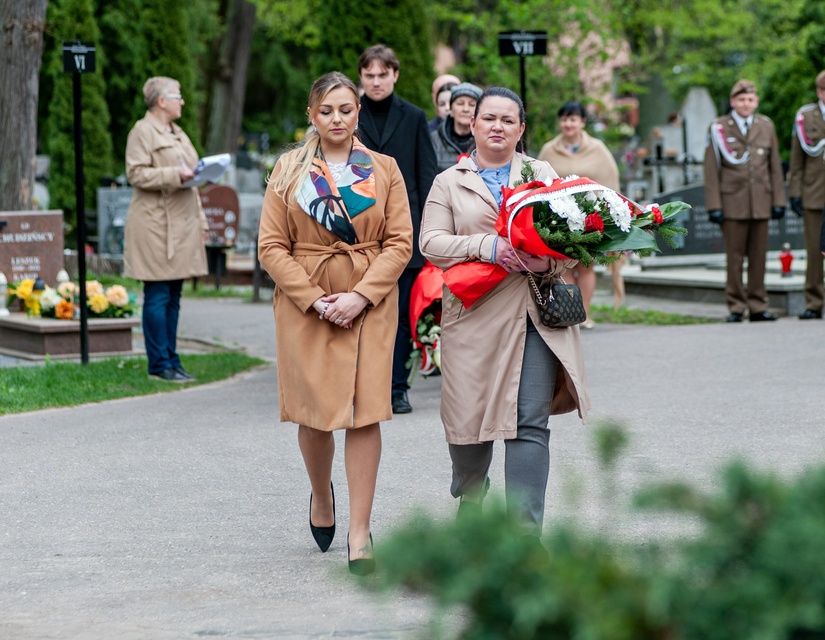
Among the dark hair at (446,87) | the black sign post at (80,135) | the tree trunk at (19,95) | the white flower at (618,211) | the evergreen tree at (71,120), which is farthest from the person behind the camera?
the evergreen tree at (71,120)

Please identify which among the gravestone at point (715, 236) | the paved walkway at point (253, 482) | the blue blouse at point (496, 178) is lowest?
the paved walkway at point (253, 482)

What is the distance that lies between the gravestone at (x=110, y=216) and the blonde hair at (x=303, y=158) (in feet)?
55.4

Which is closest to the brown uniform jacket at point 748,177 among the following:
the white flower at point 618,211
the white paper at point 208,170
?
the white paper at point 208,170

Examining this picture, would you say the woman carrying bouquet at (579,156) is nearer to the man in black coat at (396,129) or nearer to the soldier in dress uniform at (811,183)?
the soldier in dress uniform at (811,183)

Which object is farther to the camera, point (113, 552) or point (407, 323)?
point (407, 323)

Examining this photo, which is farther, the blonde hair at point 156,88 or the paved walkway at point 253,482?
the blonde hair at point 156,88

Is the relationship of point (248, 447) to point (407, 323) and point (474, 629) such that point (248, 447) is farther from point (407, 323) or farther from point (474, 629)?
point (474, 629)

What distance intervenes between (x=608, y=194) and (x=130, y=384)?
218 inches

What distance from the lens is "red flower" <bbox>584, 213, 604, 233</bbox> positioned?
4734mm

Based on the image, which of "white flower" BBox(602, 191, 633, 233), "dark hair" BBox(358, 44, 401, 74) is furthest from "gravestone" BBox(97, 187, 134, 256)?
"white flower" BBox(602, 191, 633, 233)

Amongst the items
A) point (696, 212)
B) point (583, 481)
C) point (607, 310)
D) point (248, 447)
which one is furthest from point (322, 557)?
point (696, 212)

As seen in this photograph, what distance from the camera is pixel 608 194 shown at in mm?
4852

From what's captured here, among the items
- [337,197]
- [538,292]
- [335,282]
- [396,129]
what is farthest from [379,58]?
[538,292]

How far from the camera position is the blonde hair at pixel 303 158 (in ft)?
16.5
